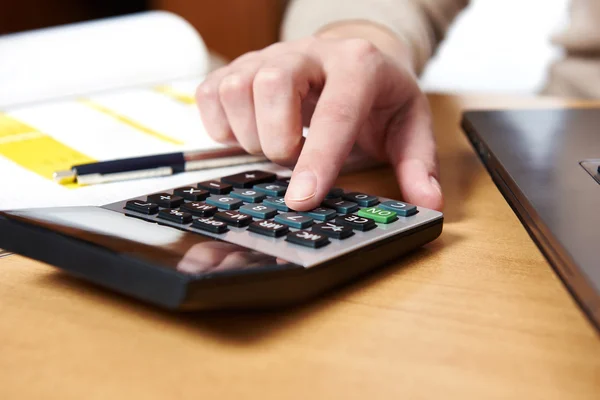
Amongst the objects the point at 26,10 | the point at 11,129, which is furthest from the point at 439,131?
the point at 26,10

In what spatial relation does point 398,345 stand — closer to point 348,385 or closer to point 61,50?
point 348,385

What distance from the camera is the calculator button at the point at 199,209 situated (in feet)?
1.09

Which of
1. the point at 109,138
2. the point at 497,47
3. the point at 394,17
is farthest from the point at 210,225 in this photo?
the point at 497,47

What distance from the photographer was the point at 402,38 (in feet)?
2.44

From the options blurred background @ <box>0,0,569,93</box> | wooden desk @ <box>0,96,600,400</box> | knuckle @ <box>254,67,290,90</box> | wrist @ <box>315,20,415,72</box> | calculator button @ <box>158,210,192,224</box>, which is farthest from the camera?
blurred background @ <box>0,0,569,93</box>

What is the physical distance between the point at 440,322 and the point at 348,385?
62 mm

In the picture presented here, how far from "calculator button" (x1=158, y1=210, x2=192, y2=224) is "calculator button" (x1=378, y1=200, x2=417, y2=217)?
0.10 metres

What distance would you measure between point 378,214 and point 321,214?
0.10 ft

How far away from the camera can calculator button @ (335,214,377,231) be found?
1.05 ft

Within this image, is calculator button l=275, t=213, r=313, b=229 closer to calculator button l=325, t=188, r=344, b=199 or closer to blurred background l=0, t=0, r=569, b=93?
calculator button l=325, t=188, r=344, b=199

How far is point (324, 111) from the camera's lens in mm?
403

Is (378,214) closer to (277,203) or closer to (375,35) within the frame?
(277,203)

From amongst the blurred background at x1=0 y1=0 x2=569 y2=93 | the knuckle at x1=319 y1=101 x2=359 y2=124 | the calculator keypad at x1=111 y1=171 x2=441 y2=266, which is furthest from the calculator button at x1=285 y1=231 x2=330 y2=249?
the blurred background at x1=0 y1=0 x2=569 y2=93

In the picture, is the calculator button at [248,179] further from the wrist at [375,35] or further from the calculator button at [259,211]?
the wrist at [375,35]
